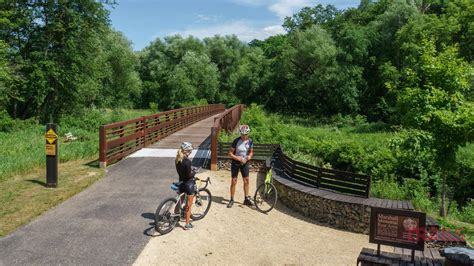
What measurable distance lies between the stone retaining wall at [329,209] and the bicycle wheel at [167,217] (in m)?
3.28

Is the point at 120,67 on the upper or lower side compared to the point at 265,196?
upper

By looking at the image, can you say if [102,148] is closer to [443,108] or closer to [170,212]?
[170,212]

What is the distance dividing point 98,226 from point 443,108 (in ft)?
27.8

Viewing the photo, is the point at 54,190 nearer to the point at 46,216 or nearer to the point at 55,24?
the point at 46,216

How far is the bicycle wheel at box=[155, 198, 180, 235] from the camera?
24.1 ft

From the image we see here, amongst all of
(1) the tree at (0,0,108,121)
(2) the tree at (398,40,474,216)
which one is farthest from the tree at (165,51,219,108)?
(2) the tree at (398,40,474,216)

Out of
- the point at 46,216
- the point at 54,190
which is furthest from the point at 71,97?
A: the point at 46,216

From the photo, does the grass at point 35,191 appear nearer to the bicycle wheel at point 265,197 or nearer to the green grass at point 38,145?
the green grass at point 38,145

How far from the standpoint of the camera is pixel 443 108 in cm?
1033

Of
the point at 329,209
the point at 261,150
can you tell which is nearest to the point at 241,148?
the point at 329,209

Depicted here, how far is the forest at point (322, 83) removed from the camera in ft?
35.7

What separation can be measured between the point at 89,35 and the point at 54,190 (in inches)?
801

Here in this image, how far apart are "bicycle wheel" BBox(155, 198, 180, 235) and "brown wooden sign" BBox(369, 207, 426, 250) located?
348 centimetres

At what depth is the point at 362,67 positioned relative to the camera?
43.5 meters
